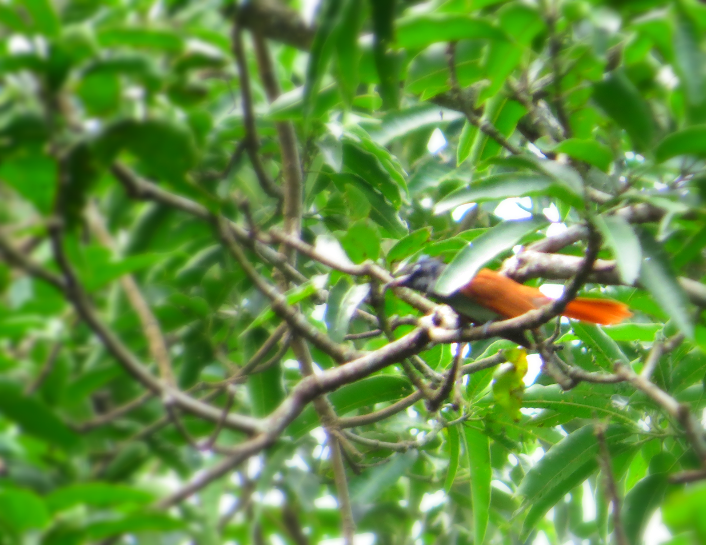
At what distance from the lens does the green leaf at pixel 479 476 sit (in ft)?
7.13

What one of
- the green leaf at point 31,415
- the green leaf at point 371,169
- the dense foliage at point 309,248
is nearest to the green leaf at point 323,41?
the dense foliage at point 309,248

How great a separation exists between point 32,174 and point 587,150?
3.49 feet

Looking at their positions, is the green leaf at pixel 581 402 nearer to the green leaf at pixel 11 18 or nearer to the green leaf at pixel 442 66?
the green leaf at pixel 442 66

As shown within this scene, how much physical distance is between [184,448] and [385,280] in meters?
0.63

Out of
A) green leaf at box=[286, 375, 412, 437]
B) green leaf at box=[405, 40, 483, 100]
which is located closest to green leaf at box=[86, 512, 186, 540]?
green leaf at box=[286, 375, 412, 437]

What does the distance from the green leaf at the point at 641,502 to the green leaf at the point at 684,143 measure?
3.45 ft

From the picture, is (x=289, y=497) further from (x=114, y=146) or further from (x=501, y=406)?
(x=114, y=146)

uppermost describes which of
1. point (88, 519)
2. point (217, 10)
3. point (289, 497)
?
point (217, 10)

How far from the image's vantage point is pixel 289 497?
8.77ft

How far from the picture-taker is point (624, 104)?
1430 millimetres

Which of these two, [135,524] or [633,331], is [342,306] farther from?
[633,331]

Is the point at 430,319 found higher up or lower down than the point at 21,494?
higher up

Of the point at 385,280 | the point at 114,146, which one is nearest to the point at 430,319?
the point at 385,280

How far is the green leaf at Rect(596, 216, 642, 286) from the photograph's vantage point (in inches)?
50.9
